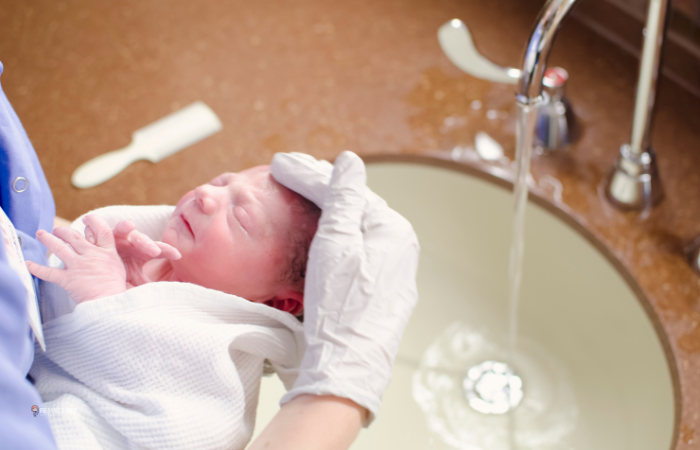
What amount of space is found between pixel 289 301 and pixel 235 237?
119 millimetres

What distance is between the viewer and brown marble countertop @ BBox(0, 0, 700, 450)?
0.98 m

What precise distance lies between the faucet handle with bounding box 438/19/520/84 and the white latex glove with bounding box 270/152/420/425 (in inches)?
18.3

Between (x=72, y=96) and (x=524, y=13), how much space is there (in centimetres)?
88

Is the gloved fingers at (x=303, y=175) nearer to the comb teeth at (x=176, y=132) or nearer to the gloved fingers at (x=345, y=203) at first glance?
the gloved fingers at (x=345, y=203)

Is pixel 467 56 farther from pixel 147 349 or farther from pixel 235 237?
pixel 147 349

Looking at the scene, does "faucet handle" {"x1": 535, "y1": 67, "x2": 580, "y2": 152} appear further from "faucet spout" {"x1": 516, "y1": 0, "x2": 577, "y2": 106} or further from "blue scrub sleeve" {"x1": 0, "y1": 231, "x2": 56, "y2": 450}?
"blue scrub sleeve" {"x1": 0, "y1": 231, "x2": 56, "y2": 450}

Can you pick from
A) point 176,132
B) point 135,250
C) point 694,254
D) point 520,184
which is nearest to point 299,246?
point 135,250

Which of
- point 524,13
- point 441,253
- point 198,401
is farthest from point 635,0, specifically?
point 198,401

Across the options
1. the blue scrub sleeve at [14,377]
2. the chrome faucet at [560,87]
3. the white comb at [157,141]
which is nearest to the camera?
the blue scrub sleeve at [14,377]

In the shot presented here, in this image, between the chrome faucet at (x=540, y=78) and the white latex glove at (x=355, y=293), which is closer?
the white latex glove at (x=355, y=293)

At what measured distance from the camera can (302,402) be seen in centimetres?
64

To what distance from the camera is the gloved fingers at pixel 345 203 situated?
705 millimetres

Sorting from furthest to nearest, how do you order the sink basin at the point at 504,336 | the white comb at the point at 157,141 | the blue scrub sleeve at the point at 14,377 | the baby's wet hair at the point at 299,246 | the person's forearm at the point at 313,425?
the white comb at the point at 157,141 < the sink basin at the point at 504,336 < the baby's wet hair at the point at 299,246 < the person's forearm at the point at 313,425 < the blue scrub sleeve at the point at 14,377

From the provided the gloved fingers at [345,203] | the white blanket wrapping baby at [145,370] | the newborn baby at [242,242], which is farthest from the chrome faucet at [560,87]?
the white blanket wrapping baby at [145,370]
